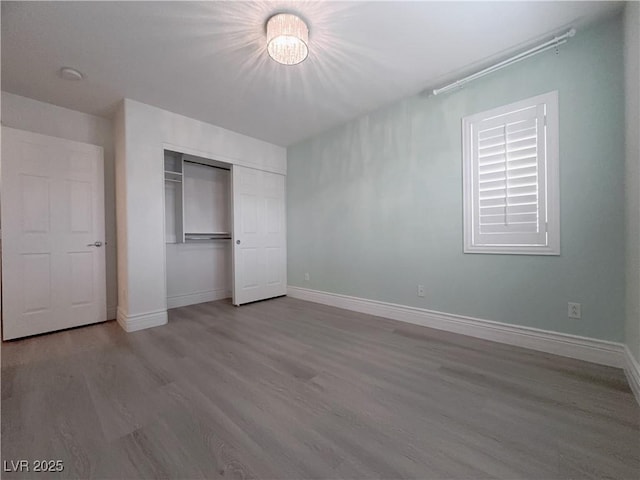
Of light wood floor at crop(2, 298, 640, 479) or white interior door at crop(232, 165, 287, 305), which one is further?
white interior door at crop(232, 165, 287, 305)

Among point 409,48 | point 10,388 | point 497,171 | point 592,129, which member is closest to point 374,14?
point 409,48

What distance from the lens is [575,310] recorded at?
1.97 meters

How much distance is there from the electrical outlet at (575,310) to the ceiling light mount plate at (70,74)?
15.0 ft

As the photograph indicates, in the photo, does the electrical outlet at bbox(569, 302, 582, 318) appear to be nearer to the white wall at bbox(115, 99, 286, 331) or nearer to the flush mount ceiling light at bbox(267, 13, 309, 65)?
the flush mount ceiling light at bbox(267, 13, 309, 65)

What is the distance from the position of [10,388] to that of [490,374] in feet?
10.4

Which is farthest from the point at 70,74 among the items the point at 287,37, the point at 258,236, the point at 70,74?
the point at 258,236

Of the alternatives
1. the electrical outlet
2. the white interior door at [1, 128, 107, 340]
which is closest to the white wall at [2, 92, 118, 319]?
the white interior door at [1, 128, 107, 340]

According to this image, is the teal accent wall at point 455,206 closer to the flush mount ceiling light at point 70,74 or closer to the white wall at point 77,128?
the white wall at point 77,128

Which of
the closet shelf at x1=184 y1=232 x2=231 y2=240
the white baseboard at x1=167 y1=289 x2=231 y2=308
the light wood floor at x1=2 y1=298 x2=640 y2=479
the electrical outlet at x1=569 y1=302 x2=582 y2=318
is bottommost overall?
the light wood floor at x1=2 y1=298 x2=640 y2=479

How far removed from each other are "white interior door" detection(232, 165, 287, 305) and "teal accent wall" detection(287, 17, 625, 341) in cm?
24

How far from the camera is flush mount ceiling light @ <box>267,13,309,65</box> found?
170cm

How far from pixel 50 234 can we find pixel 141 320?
1280 millimetres

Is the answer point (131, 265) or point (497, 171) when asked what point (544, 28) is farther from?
point (131, 265)

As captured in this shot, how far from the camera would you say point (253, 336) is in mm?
2521
